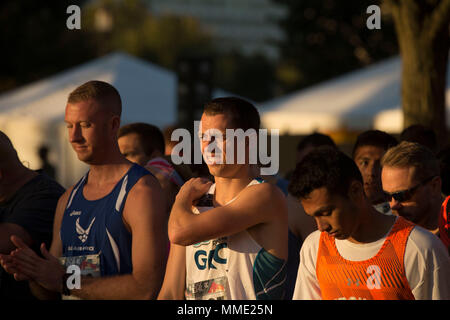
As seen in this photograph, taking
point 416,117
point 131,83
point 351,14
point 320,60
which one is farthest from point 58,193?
point 320,60

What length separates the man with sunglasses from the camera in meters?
3.74

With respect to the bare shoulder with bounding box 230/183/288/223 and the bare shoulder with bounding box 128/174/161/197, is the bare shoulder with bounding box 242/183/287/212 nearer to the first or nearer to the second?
the bare shoulder with bounding box 230/183/288/223

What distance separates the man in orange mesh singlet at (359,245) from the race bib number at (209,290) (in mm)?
423

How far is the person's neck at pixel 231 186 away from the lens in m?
3.51

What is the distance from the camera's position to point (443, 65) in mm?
9742

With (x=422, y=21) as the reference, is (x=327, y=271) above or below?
below

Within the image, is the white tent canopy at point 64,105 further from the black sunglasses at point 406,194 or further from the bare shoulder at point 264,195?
the bare shoulder at point 264,195

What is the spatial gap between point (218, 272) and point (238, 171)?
463 millimetres

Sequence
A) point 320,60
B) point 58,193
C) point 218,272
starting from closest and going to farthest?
point 218,272 → point 58,193 → point 320,60

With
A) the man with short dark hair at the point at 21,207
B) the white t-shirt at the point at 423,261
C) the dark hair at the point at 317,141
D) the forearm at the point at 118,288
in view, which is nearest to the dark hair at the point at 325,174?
the white t-shirt at the point at 423,261

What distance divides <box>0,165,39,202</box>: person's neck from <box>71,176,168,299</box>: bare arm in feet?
2.66

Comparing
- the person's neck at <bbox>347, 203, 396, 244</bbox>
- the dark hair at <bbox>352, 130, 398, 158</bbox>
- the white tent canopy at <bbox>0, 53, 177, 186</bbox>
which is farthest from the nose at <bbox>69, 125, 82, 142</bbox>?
the white tent canopy at <bbox>0, 53, 177, 186</bbox>

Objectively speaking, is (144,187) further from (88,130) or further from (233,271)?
(233,271)
